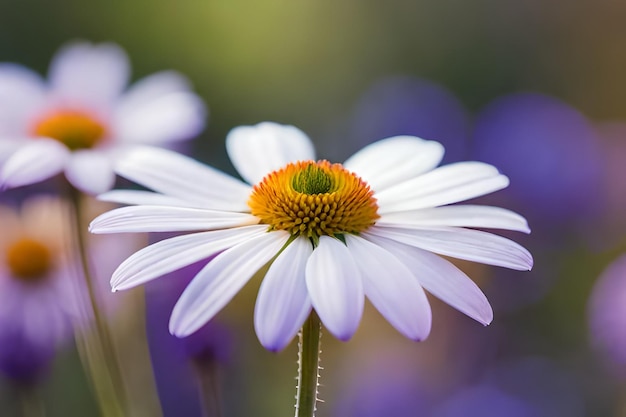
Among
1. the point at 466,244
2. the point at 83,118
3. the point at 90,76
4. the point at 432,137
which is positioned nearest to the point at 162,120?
the point at 83,118

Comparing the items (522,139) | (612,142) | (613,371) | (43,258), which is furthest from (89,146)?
(612,142)

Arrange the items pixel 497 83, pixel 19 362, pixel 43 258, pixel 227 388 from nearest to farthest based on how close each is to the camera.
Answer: pixel 19 362, pixel 43 258, pixel 227 388, pixel 497 83

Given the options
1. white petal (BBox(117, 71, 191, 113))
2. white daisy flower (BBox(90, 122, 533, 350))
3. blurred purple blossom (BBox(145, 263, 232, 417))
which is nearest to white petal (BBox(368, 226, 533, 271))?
white daisy flower (BBox(90, 122, 533, 350))

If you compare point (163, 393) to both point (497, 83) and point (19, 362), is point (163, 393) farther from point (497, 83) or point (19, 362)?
point (497, 83)

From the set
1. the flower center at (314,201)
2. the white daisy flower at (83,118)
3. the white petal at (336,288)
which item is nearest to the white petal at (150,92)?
the white daisy flower at (83,118)

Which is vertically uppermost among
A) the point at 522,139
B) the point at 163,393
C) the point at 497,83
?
the point at 497,83

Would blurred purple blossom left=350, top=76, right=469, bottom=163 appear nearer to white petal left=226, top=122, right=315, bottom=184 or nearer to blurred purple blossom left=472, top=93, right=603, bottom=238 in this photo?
blurred purple blossom left=472, top=93, right=603, bottom=238
